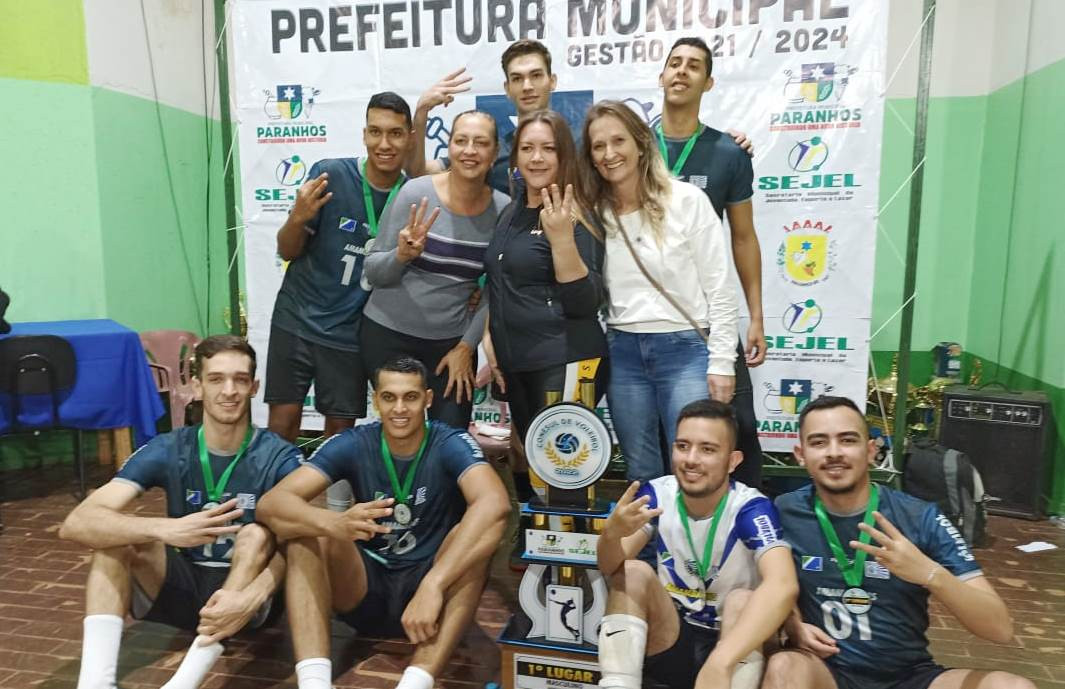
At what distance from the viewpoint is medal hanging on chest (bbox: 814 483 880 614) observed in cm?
205

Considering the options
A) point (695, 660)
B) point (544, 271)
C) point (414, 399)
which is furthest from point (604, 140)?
point (695, 660)

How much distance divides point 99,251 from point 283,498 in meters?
3.54

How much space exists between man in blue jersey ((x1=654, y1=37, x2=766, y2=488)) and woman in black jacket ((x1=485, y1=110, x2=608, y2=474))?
0.78 m

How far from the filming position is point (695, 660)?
222 cm

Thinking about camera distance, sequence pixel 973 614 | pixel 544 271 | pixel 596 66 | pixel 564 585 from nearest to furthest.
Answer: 1. pixel 973 614
2. pixel 564 585
3. pixel 544 271
4. pixel 596 66

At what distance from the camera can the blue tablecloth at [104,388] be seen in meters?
4.20

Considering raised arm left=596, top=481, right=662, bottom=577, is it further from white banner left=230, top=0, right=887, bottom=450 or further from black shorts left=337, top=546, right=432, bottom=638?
white banner left=230, top=0, right=887, bottom=450

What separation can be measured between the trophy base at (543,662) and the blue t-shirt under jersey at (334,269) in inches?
56.6

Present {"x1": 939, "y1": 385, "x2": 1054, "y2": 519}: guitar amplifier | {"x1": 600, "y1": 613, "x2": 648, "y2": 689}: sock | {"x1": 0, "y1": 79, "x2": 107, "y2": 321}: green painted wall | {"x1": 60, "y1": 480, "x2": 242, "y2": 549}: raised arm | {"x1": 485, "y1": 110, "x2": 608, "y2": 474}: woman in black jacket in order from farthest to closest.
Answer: {"x1": 0, "y1": 79, "x2": 107, "y2": 321}: green painted wall
{"x1": 939, "y1": 385, "x2": 1054, "y2": 519}: guitar amplifier
{"x1": 485, "y1": 110, "x2": 608, "y2": 474}: woman in black jacket
{"x1": 60, "y1": 480, "x2": 242, "y2": 549}: raised arm
{"x1": 600, "y1": 613, "x2": 648, "y2": 689}: sock

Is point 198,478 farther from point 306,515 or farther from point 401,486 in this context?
point 401,486

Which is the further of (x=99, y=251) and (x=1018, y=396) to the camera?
(x=99, y=251)

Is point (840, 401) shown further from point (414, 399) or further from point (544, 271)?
point (414, 399)

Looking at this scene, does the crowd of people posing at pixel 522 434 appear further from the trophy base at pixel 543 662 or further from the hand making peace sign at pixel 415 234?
the trophy base at pixel 543 662

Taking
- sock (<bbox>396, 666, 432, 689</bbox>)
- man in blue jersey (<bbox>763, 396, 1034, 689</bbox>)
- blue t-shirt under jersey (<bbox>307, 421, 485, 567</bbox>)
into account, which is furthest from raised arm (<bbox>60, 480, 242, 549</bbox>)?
man in blue jersey (<bbox>763, 396, 1034, 689</bbox>)
